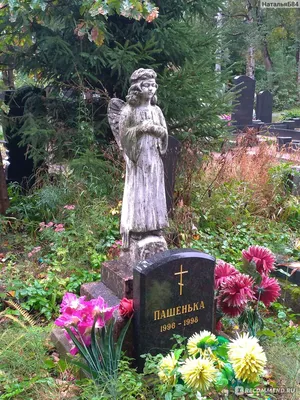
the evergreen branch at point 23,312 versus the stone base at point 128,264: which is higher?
the stone base at point 128,264

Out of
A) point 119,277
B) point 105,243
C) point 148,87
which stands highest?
point 148,87

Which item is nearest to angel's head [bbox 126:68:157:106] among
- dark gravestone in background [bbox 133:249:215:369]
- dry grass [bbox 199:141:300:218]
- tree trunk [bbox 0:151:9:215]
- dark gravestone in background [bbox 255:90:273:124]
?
dark gravestone in background [bbox 133:249:215:369]

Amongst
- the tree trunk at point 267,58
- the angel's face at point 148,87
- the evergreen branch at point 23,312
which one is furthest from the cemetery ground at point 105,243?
the tree trunk at point 267,58

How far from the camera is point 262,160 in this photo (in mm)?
8133

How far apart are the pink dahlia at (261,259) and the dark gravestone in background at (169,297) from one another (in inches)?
13.3

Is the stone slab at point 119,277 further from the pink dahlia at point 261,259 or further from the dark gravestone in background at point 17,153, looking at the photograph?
the dark gravestone in background at point 17,153

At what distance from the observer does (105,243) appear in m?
5.45

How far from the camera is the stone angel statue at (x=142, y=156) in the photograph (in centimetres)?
366

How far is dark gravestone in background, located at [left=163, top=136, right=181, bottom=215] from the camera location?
19.3ft

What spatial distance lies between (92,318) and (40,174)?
174 inches

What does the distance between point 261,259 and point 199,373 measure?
1434mm

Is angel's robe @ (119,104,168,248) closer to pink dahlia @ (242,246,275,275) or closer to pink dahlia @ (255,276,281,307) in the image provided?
pink dahlia @ (242,246,275,275)

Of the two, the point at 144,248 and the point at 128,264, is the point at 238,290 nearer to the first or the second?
the point at 144,248

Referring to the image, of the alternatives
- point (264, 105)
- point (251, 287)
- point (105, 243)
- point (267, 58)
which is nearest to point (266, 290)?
point (251, 287)
